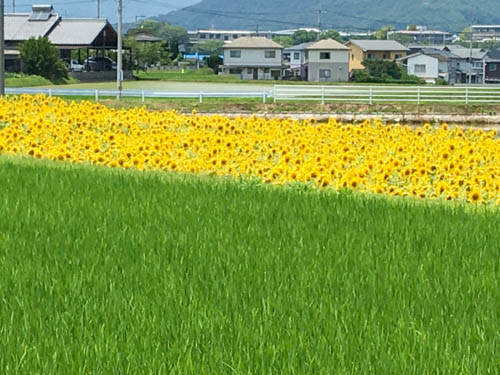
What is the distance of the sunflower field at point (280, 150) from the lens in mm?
12445

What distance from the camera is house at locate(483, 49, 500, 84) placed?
395 ft

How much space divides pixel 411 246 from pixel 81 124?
11476 millimetres

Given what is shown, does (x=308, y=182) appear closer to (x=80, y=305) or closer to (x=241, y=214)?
(x=241, y=214)

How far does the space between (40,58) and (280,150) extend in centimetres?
5311

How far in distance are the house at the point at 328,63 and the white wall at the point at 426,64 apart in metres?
16.2

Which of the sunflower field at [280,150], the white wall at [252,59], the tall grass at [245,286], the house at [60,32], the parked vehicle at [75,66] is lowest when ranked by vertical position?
the tall grass at [245,286]

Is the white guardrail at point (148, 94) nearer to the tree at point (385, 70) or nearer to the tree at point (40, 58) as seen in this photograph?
the tree at point (40, 58)

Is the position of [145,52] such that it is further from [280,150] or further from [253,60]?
[280,150]

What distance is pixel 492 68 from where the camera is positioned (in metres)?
121

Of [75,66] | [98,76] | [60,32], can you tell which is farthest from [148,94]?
[60,32]

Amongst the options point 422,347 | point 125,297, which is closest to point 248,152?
point 125,297

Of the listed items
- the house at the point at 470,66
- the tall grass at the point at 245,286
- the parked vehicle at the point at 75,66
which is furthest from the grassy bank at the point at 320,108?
the house at the point at 470,66

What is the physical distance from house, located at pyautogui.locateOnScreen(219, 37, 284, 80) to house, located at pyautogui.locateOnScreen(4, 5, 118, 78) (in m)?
22.6

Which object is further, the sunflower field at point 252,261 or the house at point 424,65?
the house at point 424,65
